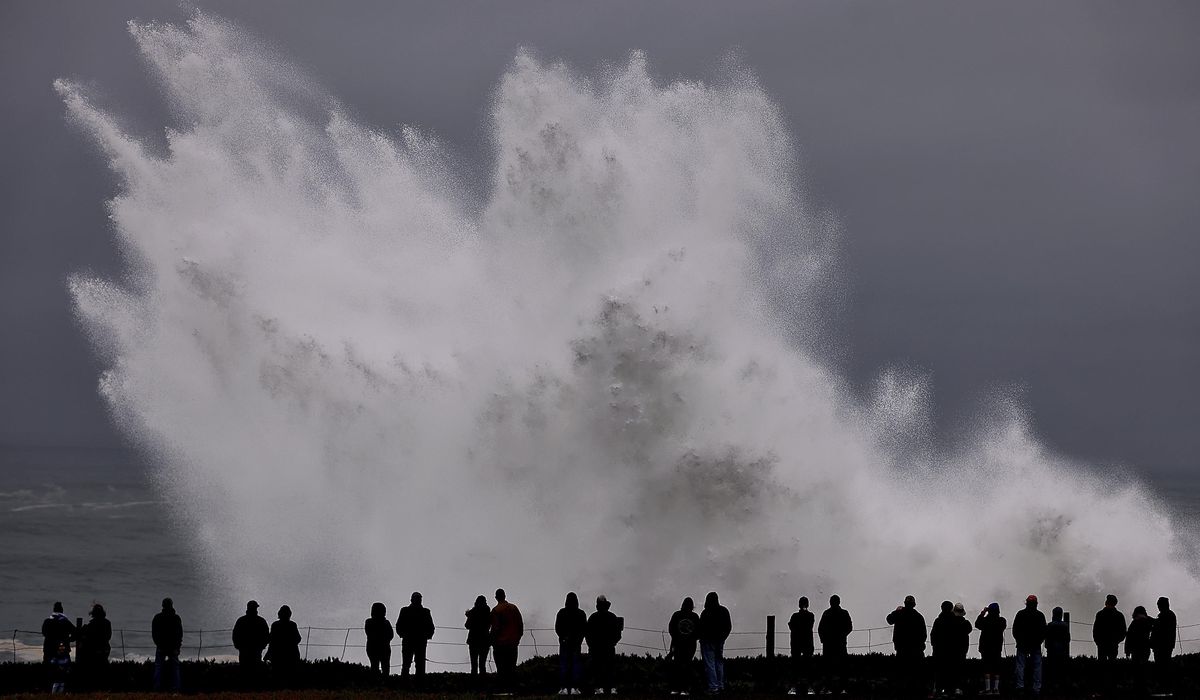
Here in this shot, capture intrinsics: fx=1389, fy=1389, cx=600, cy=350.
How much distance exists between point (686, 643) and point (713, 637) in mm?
474

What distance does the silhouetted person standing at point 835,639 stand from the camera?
23094mm

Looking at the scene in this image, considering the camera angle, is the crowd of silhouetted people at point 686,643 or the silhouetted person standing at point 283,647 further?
the silhouetted person standing at point 283,647

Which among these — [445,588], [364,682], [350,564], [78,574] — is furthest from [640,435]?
[78,574]

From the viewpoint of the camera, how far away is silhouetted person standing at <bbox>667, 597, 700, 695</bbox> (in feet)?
73.8

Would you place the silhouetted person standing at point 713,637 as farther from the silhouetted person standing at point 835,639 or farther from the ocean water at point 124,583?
the ocean water at point 124,583

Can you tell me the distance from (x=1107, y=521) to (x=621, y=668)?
22858 mm

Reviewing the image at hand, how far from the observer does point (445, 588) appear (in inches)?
1719

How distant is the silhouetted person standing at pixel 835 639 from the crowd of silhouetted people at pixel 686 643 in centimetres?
2

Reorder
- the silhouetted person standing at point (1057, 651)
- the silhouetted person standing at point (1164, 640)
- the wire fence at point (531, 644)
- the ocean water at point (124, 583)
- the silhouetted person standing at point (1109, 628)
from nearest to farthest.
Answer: the silhouetted person standing at point (1164, 640) < the silhouetted person standing at point (1057, 651) < the silhouetted person standing at point (1109, 628) < the wire fence at point (531, 644) < the ocean water at point (124, 583)

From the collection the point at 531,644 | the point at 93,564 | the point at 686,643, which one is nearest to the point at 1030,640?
the point at 686,643

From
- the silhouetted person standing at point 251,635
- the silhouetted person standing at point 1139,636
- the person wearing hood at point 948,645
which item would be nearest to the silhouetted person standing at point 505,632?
the silhouetted person standing at point 251,635

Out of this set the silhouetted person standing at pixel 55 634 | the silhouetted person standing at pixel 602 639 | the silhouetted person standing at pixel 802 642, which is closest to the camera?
the silhouetted person standing at pixel 602 639

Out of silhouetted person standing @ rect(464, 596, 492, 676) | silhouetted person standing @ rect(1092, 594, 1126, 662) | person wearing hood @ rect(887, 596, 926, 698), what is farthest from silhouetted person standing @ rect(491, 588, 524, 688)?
silhouetted person standing @ rect(1092, 594, 1126, 662)

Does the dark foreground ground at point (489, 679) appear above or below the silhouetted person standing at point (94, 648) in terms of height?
below
